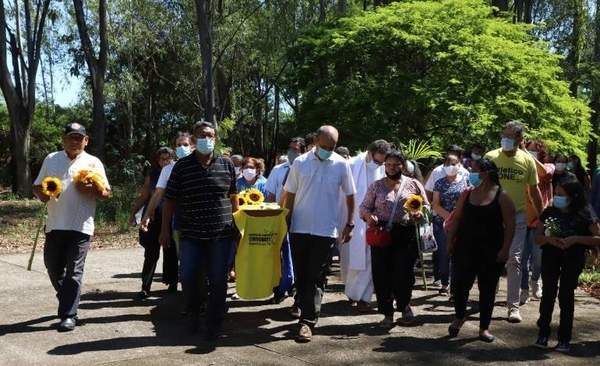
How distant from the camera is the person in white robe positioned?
8148 mm

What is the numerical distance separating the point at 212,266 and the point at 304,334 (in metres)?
1.07

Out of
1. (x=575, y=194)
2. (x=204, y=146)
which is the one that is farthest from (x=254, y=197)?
(x=575, y=194)

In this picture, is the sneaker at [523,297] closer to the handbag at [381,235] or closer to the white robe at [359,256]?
the white robe at [359,256]

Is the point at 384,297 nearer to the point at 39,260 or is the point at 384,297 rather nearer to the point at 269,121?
the point at 39,260

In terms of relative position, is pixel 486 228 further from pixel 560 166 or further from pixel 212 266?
pixel 560 166

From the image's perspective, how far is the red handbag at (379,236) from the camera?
7.30 m

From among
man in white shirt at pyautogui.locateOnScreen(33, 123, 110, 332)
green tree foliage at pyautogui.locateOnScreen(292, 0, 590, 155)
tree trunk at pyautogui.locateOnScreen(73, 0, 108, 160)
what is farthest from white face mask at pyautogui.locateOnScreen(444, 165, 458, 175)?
tree trunk at pyautogui.locateOnScreen(73, 0, 108, 160)

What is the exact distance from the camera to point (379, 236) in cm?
730

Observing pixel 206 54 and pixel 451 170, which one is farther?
pixel 206 54

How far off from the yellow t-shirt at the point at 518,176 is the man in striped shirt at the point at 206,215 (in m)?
3.09

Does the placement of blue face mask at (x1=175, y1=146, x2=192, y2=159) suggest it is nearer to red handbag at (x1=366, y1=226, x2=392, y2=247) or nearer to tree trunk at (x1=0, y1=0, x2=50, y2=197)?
red handbag at (x1=366, y1=226, x2=392, y2=247)

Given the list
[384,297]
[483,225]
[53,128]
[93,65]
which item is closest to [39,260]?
[384,297]

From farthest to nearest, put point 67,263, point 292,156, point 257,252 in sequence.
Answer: point 292,156
point 257,252
point 67,263

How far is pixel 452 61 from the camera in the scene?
53.2 ft
